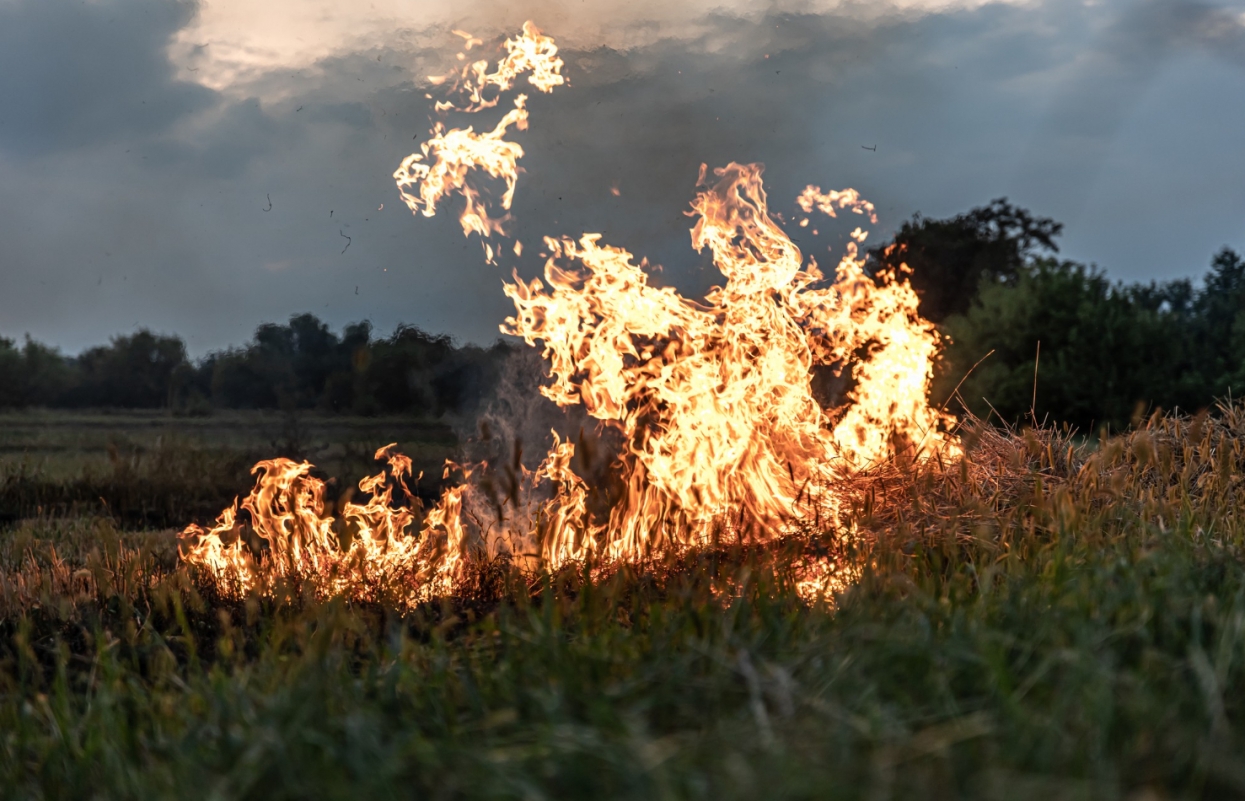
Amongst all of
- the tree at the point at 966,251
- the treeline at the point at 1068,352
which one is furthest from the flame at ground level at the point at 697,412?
the tree at the point at 966,251

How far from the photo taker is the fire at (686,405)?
26.5ft

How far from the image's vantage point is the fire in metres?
8.07

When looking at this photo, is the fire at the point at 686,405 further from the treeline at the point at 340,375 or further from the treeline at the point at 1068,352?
the treeline at the point at 1068,352

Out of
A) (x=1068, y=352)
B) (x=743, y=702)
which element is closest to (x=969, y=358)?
(x=1068, y=352)

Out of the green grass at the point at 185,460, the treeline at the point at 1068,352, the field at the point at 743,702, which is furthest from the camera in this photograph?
the treeline at the point at 1068,352

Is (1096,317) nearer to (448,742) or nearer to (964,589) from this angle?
(964,589)

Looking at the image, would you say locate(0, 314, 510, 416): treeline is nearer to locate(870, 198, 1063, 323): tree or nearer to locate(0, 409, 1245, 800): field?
locate(0, 409, 1245, 800): field

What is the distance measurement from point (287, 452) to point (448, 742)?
652 inches

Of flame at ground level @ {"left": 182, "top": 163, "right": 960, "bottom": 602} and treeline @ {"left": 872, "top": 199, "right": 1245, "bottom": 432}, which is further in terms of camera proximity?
treeline @ {"left": 872, "top": 199, "right": 1245, "bottom": 432}

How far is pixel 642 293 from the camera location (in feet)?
28.1

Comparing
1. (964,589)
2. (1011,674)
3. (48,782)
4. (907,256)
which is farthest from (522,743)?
(907,256)

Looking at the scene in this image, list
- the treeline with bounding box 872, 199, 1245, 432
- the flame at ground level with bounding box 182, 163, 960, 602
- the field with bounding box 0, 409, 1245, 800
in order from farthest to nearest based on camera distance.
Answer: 1. the treeline with bounding box 872, 199, 1245, 432
2. the flame at ground level with bounding box 182, 163, 960, 602
3. the field with bounding box 0, 409, 1245, 800

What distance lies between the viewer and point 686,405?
8.33m

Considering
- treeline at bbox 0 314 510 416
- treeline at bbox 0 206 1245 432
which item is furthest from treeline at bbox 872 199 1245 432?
treeline at bbox 0 314 510 416
